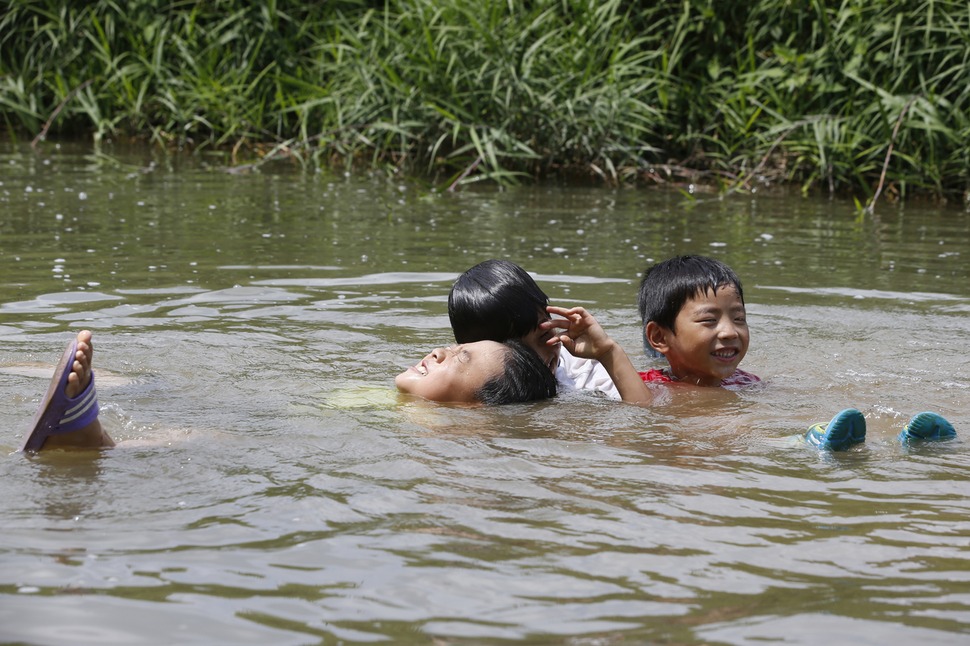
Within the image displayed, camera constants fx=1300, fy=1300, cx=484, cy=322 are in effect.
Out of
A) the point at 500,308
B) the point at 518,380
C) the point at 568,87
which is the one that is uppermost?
the point at 568,87

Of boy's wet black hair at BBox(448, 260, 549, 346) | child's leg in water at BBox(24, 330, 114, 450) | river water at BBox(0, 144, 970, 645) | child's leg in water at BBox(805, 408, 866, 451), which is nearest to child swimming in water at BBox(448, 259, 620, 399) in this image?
boy's wet black hair at BBox(448, 260, 549, 346)

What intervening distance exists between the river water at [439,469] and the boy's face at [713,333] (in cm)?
17

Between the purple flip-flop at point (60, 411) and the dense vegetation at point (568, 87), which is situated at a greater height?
the dense vegetation at point (568, 87)

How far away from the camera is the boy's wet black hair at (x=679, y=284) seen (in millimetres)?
5293

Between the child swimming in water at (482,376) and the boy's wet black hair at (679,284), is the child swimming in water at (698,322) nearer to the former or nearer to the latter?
the boy's wet black hair at (679,284)

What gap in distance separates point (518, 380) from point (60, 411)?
173 centimetres

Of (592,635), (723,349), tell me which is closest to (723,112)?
(723,349)

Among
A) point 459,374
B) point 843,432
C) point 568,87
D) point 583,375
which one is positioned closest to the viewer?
point 843,432

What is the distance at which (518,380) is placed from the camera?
4910 mm

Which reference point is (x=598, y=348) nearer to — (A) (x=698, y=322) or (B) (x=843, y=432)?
(A) (x=698, y=322)

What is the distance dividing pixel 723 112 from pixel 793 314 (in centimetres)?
538

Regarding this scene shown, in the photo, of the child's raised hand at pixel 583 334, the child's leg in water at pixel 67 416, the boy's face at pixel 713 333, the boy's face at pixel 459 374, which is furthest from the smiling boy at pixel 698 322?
the child's leg in water at pixel 67 416

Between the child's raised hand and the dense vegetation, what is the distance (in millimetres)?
6167

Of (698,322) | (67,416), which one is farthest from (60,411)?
(698,322)
